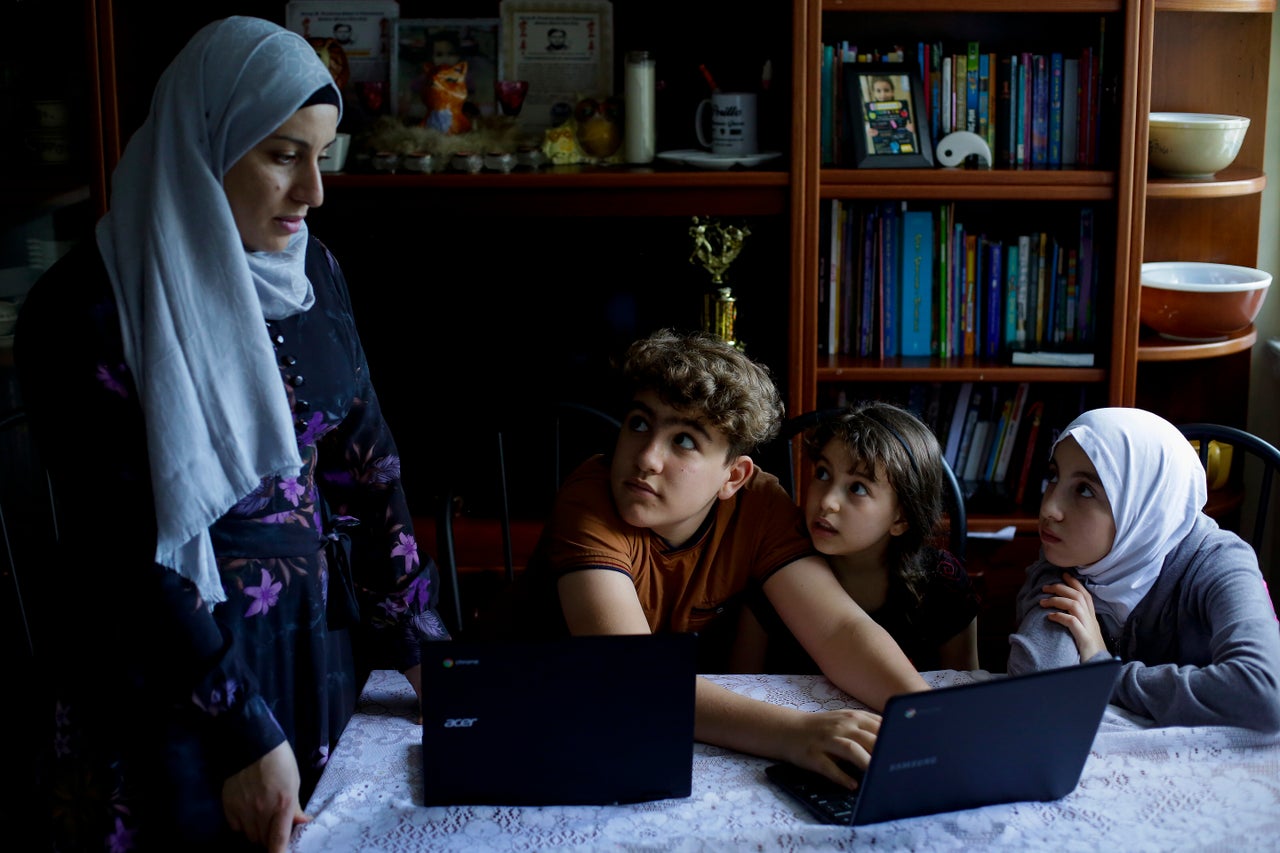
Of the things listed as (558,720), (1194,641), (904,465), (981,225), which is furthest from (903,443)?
(981,225)

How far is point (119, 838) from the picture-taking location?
1355 mm

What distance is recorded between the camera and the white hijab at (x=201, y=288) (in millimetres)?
1261

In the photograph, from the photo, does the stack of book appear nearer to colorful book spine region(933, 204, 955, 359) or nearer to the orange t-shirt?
colorful book spine region(933, 204, 955, 359)

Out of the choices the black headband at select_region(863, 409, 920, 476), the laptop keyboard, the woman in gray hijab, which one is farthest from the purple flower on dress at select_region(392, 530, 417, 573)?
the black headband at select_region(863, 409, 920, 476)

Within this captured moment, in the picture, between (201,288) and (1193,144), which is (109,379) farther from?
(1193,144)

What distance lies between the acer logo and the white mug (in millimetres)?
1714

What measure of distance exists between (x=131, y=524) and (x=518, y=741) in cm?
42

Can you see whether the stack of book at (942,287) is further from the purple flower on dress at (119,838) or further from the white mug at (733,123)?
the purple flower on dress at (119,838)

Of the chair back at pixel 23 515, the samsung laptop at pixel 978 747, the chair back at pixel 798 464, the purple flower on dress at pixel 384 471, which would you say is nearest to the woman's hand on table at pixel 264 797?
the purple flower on dress at pixel 384 471

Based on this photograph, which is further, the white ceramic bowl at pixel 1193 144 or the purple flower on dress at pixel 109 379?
Result: the white ceramic bowl at pixel 1193 144

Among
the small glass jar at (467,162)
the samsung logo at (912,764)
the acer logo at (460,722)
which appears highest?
the small glass jar at (467,162)

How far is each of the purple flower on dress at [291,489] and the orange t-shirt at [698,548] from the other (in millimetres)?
321

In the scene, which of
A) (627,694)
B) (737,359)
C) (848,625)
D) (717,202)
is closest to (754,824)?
(627,694)

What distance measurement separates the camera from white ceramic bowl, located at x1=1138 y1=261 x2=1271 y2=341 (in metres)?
2.69
